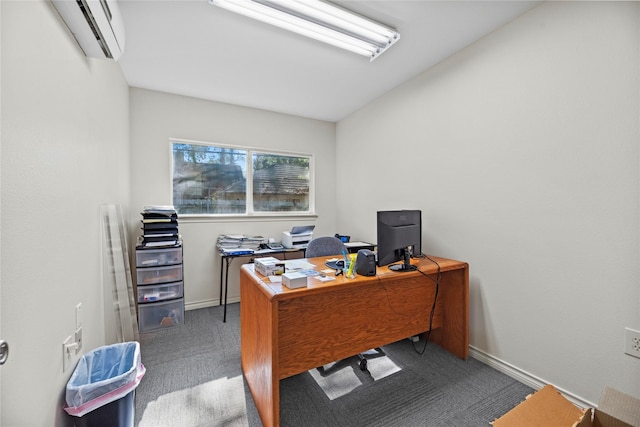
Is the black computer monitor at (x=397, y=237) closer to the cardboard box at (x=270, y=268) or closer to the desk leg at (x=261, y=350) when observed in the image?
the cardboard box at (x=270, y=268)

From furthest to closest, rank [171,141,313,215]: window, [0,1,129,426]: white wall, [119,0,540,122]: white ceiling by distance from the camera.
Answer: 1. [171,141,313,215]: window
2. [119,0,540,122]: white ceiling
3. [0,1,129,426]: white wall

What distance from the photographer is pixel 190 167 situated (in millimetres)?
3283

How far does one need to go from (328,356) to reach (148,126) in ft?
10.2

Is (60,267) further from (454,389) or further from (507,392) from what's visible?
(507,392)

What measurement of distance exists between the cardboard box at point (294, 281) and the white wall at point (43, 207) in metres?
1.04

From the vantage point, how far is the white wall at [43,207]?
87cm

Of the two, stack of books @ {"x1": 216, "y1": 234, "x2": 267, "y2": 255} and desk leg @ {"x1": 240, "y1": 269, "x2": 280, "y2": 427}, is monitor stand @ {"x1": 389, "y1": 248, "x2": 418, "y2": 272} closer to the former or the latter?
desk leg @ {"x1": 240, "y1": 269, "x2": 280, "y2": 427}

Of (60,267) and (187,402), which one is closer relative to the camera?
(60,267)

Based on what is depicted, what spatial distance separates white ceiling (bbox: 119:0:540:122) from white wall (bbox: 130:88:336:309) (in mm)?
206

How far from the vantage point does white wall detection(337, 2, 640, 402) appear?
4.82 ft

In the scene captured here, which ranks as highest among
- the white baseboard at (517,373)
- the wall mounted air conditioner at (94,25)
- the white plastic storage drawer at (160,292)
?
the wall mounted air conditioner at (94,25)

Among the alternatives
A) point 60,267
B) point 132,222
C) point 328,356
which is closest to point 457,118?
point 328,356

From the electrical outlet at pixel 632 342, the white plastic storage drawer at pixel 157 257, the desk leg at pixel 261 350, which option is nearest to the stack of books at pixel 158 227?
the white plastic storage drawer at pixel 157 257

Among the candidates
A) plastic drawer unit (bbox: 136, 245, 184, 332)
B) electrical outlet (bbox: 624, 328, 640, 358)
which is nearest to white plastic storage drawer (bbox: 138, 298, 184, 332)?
plastic drawer unit (bbox: 136, 245, 184, 332)
